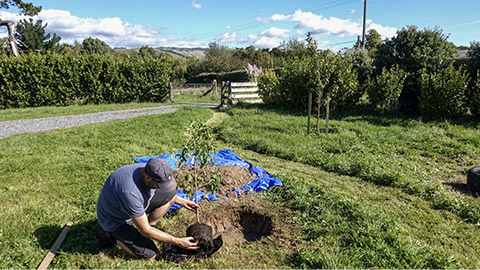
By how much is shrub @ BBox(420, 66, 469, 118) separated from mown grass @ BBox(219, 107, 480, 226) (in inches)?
25.8

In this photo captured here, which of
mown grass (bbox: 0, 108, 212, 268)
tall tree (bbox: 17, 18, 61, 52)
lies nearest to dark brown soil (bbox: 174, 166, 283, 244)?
mown grass (bbox: 0, 108, 212, 268)

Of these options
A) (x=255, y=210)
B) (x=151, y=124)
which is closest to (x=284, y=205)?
(x=255, y=210)

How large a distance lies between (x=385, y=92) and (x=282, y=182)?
7.32 meters

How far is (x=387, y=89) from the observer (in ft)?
33.1

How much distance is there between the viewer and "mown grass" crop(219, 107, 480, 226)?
4849mm

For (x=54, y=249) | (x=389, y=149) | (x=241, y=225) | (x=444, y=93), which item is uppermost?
(x=444, y=93)

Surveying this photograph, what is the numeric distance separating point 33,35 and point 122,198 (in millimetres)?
43233

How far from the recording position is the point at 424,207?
167 inches

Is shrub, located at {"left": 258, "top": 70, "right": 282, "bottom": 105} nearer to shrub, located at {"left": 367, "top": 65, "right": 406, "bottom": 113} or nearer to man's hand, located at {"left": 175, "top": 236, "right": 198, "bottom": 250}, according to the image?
shrub, located at {"left": 367, "top": 65, "right": 406, "bottom": 113}

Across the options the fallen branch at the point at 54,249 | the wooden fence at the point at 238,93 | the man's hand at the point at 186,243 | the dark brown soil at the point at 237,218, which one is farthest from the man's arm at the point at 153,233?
the wooden fence at the point at 238,93

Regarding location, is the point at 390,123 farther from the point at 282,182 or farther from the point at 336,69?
the point at 282,182

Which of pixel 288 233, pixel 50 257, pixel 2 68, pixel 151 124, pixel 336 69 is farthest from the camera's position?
pixel 2 68

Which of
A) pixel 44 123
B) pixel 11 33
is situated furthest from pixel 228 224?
pixel 11 33

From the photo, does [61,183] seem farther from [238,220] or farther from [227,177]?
[238,220]
